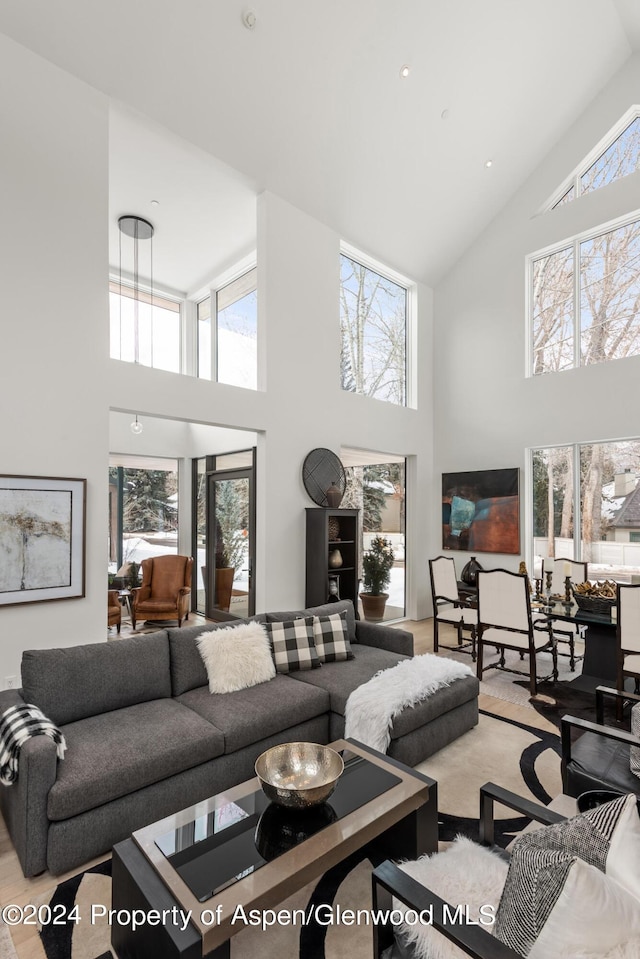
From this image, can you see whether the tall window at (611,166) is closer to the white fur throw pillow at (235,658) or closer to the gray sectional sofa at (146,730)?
the gray sectional sofa at (146,730)

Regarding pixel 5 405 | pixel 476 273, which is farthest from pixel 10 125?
pixel 476 273

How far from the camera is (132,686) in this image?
113 inches

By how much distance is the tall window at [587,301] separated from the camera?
551cm

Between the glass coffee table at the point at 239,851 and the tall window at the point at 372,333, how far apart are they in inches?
Result: 190

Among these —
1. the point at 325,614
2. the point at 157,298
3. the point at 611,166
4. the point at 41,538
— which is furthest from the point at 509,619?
the point at 157,298

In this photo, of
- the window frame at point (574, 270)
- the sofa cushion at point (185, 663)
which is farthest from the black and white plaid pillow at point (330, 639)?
the window frame at point (574, 270)

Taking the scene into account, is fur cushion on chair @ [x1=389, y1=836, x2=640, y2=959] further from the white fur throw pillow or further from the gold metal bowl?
the white fur throw pillow

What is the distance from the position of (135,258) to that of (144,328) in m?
0.90

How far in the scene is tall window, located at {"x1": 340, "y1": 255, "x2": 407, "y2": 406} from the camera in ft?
20.7

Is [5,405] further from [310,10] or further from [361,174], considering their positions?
[361,174]

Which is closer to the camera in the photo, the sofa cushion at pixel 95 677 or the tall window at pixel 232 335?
the sofa cushion at pixel 95 677

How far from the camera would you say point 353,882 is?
206 cm

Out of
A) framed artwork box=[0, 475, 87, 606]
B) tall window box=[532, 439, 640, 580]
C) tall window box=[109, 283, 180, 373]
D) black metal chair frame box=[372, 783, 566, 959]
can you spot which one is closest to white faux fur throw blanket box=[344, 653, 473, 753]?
black metal chair frame box=[372, 783, 566, 959]

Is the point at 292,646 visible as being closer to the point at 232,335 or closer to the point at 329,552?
the point at 329,552
